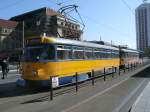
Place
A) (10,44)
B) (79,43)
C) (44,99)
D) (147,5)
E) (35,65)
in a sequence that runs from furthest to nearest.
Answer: (10,44)
(147,5)
(79,43)
(35,65)
(44,99)

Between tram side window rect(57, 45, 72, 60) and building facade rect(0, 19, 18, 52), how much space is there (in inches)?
3743

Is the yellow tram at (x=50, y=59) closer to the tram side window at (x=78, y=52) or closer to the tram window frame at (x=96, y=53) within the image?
the tram side window at (x=78, y=52)

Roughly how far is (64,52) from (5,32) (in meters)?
102

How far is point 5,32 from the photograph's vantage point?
116750 mm

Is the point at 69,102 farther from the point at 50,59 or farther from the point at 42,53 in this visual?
the point at 42,53

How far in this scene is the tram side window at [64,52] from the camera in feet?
56.7

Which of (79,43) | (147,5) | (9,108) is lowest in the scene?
(9,108)

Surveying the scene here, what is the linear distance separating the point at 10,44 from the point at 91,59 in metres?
93.9

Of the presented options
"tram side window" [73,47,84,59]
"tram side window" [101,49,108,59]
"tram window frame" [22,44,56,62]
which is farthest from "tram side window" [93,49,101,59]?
"tram window frame" [22,44,56,62]

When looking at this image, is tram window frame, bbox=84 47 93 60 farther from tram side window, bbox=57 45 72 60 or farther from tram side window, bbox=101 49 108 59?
tram side window, bbox=101 49 108 59

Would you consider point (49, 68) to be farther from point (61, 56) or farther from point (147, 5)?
point (147, 5)

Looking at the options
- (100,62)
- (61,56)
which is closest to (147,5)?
(100,62)

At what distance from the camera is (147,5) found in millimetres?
43250

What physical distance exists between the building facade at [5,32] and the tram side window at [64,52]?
95.1m
